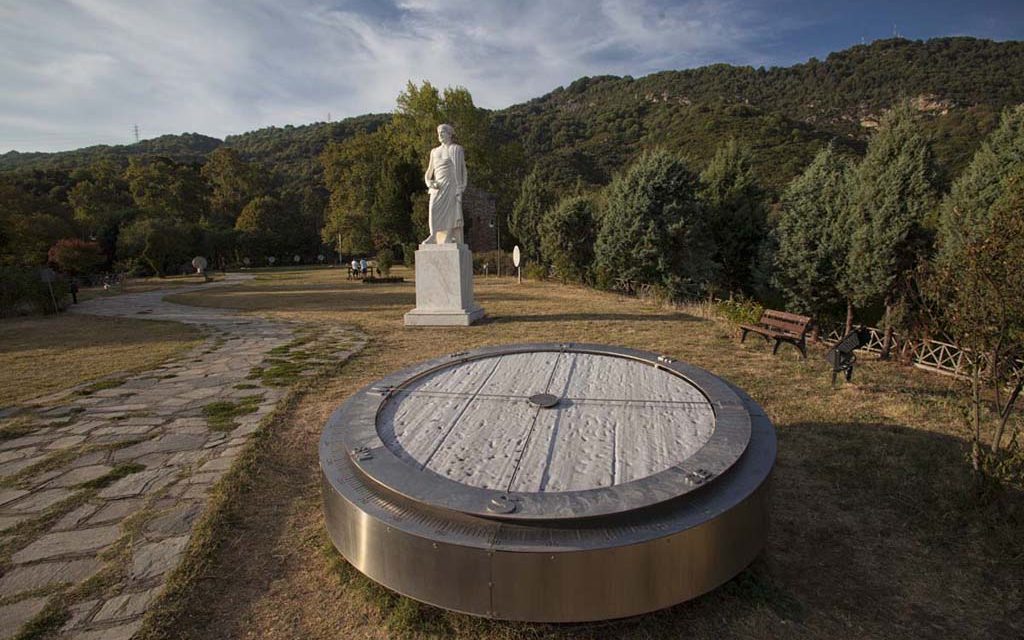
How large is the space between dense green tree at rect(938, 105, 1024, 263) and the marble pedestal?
8188 mm

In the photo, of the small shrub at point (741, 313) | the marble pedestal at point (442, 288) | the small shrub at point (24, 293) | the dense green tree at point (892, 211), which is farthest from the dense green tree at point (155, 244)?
the dense green tree at point (892, 211)

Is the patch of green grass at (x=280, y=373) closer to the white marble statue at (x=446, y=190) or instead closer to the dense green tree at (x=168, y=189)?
the white marble statue at (x=446, y=190)

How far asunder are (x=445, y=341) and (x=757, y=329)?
489cm

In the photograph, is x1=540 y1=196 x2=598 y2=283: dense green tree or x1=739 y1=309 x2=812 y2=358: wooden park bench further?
x1=540 y1=196 x2=598 y2=283: dense green tree

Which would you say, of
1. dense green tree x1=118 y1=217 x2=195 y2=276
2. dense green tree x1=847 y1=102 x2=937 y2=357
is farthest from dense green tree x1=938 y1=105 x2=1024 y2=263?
dense green tree x1=118 y1=217 x2=195 y2=276

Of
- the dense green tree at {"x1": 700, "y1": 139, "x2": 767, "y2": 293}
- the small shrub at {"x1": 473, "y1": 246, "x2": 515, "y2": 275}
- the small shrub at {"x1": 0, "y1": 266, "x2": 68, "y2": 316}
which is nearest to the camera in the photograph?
the small shrub at {"x1": 0, "y1": 266, "x2": 68, "y2": 316}

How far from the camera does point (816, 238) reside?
11.2 m

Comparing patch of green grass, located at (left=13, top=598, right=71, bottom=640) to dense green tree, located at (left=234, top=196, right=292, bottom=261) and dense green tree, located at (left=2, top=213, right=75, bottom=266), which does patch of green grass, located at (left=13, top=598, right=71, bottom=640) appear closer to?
dense green tree, located at (left=2, top=213, right=75, bottom=266)

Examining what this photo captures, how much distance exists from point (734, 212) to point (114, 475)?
15684mm

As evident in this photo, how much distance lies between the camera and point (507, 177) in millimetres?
36344

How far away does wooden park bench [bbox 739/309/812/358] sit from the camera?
6.48m

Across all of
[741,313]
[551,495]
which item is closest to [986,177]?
[741,313]

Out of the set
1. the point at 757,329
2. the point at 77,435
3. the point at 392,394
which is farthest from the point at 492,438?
the point at 757,329

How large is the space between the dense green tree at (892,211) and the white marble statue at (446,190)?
834 centimetres
